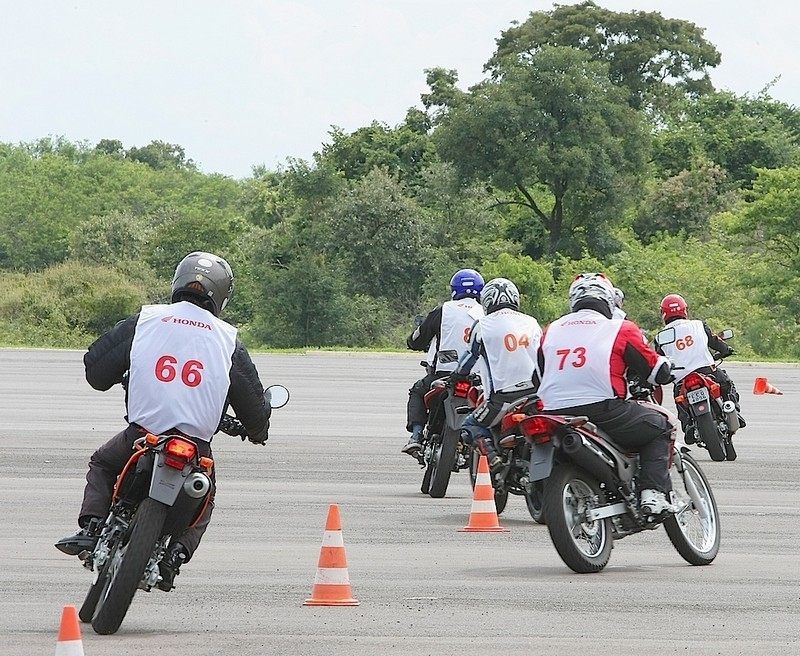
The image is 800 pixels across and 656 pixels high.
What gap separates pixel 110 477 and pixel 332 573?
1.34 metres

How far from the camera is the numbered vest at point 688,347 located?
1978cm

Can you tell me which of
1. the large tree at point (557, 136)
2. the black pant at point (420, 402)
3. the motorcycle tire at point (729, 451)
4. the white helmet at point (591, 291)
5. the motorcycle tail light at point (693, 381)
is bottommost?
the motorcycle tire at point (729, 451)

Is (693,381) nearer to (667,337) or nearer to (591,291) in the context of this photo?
(667,337)

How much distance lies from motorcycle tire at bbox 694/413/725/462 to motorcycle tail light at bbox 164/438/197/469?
1246cm

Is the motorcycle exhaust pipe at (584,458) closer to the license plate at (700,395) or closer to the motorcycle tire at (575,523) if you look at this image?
the motorcycle tire at (575,523)

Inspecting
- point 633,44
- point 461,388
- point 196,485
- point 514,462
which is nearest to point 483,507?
point 514,462

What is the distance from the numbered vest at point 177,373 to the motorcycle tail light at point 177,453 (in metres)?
0.29

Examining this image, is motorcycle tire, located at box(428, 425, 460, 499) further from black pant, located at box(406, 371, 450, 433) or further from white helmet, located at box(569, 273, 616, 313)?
white helmet, located at box(569, 273, 616, 313)

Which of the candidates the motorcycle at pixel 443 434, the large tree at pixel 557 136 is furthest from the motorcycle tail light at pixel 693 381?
the large tree at pixel 557 136

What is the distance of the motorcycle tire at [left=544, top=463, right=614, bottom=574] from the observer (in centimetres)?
1005

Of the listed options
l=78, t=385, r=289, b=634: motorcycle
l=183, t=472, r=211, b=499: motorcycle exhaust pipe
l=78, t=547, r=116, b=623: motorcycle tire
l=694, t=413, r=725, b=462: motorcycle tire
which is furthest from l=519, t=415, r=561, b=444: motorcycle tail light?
l=694, t=413, r=725, b=462: motorcycle tire

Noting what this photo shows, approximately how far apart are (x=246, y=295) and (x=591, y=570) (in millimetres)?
64067

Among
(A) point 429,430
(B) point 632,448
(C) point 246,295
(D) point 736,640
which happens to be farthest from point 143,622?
(C) point 246,295

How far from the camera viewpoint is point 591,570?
401 inches
